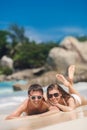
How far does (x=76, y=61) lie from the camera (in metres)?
22.4

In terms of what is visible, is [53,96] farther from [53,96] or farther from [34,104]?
[34,104]

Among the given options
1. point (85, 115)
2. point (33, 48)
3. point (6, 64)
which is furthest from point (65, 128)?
point (33, 48)

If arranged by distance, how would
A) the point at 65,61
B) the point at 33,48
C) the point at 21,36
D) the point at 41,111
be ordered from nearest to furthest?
the point at 41,111
the point at 65,61
the point at 33,48
the point at 21,36

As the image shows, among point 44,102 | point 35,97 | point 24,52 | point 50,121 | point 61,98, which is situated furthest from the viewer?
point 24,52

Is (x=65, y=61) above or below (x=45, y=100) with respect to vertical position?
above

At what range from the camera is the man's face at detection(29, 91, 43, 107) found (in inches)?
143

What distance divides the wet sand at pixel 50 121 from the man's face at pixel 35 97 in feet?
0.51

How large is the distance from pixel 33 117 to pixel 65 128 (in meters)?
0.73

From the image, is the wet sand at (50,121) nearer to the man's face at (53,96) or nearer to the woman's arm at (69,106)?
the woman's arm at (69,106)

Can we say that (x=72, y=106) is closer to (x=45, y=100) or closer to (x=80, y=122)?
(x=45, y=100)

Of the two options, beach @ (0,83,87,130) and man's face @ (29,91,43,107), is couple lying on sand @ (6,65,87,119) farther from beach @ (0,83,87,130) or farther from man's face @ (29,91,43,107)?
beach @ (0,83,87,130)

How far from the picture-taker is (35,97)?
11.9 feet

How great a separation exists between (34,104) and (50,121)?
1.62 feet

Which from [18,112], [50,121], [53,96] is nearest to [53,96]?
[53,96]
